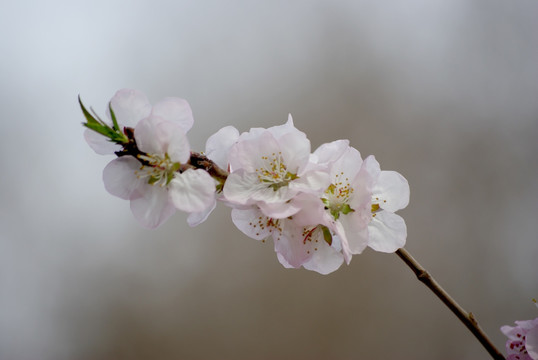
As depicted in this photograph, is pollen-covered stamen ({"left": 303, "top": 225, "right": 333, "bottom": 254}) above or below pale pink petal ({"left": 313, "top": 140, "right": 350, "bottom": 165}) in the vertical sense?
below

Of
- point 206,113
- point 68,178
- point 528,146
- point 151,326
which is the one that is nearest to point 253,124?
point 206,113

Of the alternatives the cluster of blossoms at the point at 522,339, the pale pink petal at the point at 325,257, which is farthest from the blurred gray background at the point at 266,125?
the pale pink petal at the point at 325,257

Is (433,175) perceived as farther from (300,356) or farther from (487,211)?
(300,356)

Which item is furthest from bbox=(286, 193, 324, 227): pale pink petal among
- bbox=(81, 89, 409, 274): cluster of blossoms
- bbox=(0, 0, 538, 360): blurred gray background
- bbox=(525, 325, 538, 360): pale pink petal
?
bbox=(0, 0, 538, 360): blurred gray background

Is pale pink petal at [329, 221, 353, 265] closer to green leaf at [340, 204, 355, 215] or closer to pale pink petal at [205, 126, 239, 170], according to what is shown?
green leaf at [340, 204, 355, 215]

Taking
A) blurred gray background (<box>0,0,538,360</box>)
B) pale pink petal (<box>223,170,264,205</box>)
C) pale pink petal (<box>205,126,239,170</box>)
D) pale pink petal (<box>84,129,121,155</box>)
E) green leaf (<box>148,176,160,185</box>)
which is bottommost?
blurred gray background (<box>0,0,538,360</box>)

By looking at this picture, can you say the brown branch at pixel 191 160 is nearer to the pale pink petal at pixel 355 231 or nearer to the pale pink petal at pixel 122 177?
the pale pink petal at pixel 122 177

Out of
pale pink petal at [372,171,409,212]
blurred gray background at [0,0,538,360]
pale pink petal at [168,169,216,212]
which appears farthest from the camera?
blurred gray background at [0,0,538,360]
